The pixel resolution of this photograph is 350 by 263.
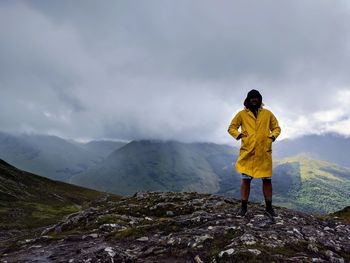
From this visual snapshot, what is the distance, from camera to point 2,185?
117438 millimetres

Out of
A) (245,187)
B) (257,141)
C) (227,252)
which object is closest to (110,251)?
(227,252)

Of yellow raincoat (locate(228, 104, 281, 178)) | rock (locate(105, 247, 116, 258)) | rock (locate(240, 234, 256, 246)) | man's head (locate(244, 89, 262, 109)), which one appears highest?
man's head (locate(244, 89, 262, 109))

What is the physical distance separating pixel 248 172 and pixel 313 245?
3770mm

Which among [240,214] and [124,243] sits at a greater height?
[240,214]

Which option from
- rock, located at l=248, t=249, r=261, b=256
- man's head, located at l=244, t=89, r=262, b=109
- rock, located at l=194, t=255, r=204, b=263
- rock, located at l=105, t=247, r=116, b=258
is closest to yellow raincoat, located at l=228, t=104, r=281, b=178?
man's head, located at l=244, t=89, r=262, b=109

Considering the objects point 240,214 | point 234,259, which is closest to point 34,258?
point 234,259

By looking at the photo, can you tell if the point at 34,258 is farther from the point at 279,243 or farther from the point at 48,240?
the point at 279,243

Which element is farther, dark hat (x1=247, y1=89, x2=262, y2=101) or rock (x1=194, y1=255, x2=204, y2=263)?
dark hat (x1=247, y1=89, x2=262, y2=101)

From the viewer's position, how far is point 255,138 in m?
14.6

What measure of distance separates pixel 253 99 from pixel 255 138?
1736 mm

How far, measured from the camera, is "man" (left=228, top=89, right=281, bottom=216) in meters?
14.6

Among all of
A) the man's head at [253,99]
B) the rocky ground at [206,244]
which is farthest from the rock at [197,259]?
the man's head at [253,99]

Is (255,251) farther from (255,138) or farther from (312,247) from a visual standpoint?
(255,138)

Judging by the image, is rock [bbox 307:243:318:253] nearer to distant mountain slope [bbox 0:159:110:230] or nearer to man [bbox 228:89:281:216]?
man [bbox 228:89:281:216]
